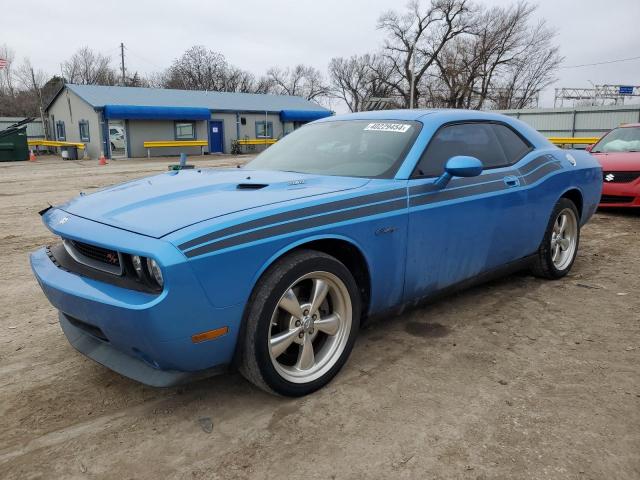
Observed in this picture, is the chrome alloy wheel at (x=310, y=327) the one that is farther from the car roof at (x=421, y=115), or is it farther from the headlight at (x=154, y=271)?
the car roof at (x=421, y=115)

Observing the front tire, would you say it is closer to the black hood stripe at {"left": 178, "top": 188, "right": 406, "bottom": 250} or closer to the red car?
the black hood stripe at {"left": 178, "top": 188, "right": 406, "bottom": 250}

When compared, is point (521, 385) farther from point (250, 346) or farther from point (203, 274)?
point (203, 274)

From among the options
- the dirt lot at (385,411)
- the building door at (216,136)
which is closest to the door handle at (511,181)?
the dirt lot at (385,411)

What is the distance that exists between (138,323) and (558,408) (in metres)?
2.07

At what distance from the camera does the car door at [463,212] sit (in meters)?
3.16

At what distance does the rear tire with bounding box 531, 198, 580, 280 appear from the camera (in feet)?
14.6

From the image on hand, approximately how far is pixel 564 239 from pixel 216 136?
2914cm

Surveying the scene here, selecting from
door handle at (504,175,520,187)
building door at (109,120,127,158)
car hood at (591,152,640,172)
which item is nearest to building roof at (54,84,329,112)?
building door at (109,120,127,158)

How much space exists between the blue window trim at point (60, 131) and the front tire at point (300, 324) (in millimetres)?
34341

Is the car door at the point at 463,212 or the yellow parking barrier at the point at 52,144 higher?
the yellow parking barrier at the point at 52,144

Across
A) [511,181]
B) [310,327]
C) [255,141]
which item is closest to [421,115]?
[511,181]

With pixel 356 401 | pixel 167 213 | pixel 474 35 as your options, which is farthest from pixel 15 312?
pixel 474 35

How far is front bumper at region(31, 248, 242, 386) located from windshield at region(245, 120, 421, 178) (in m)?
1.40

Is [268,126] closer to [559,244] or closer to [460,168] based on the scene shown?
[559,244]
